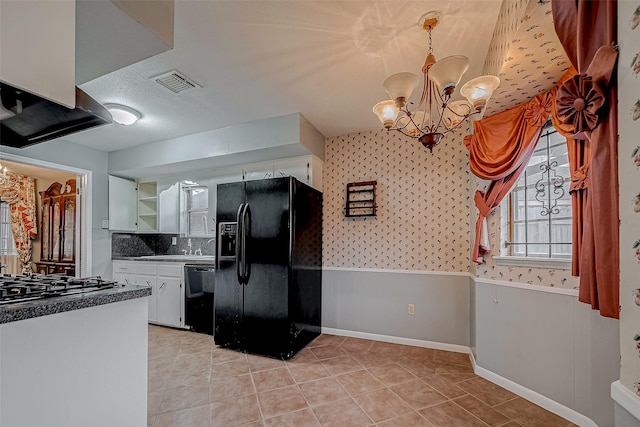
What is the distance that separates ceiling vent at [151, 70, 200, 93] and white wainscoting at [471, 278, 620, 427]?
9.93ft

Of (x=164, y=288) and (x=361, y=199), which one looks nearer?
(x=361, y=199)

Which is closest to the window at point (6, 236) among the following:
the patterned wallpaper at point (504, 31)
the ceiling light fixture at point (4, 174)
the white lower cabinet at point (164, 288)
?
the ceiling light fixture at point (4, 174)

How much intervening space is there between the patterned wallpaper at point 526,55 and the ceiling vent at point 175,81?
226 cm

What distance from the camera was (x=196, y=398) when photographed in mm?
2121

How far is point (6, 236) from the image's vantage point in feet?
16.4

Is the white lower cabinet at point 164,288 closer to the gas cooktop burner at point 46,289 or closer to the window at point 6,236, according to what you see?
the gas cooktop burner at point 46,289

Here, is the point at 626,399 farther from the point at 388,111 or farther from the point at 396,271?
the point at 396,271

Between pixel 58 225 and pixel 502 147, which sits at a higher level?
pixel 502 147

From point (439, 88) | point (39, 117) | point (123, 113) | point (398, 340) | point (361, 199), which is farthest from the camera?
point (361, 199)

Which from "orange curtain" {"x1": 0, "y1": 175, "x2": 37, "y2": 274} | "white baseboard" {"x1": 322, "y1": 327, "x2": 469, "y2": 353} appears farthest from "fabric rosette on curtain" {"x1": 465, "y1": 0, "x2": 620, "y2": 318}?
"orange curtain" {"x1": 0, "y1": 175, "x2": 37, "y2": 274}

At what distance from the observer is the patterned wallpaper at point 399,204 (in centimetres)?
312

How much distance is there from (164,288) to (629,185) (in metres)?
4.30

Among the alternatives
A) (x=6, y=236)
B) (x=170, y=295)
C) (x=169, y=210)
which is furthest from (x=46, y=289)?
(x=6, y=236)

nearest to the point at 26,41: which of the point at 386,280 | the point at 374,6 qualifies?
the point at 374,6
